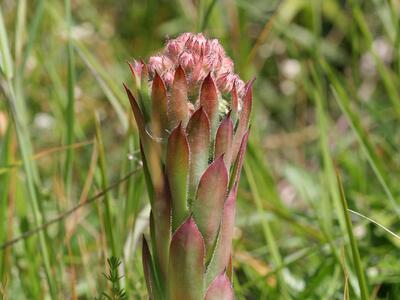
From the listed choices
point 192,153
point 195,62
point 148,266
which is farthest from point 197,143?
point 148,266

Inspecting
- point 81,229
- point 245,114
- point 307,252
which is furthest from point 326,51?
point 245,114

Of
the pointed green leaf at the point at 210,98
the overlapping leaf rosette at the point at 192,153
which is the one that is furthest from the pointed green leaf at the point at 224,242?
the pointed green leaf at the point at 210,98

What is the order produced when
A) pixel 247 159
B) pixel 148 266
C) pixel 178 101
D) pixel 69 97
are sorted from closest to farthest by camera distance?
pixel 178 101
pixel 148 266
pixel 69 97
pixel 247 159

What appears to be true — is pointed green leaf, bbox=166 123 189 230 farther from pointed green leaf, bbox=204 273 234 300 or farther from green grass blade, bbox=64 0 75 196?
green grass blade, bbox=64 0 75 196

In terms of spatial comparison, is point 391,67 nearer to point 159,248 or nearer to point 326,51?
point 326,51

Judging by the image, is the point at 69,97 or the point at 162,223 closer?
the point at 162,223

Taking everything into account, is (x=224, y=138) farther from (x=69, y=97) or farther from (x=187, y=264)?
(x=69, y=97)

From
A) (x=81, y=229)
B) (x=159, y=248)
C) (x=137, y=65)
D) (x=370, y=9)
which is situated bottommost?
(x=159, y=248)

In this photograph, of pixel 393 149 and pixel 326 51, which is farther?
pixel 326 51
